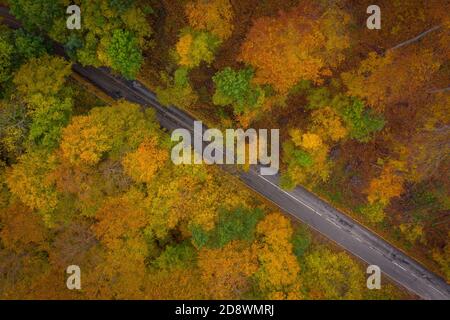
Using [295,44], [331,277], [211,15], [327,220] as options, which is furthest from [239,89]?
[331,277]

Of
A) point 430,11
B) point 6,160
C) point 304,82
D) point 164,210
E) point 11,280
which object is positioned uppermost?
point 430,11

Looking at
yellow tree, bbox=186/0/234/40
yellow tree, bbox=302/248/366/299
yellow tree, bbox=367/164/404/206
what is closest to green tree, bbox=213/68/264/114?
yellow tree, bbox=186/0/234/40

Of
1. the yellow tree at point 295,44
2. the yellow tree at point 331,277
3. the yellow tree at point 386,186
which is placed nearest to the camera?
the yellow tree at point 295,44

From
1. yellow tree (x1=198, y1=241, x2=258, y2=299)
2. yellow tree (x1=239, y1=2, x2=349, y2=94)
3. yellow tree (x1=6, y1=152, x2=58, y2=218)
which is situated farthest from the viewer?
yellow tree (x1=198, y1=241, x2=258, y2=299)

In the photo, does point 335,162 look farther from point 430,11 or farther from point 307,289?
point 430,11

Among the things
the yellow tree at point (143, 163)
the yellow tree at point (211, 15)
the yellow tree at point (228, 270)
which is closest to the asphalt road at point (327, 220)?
the yellow tree at point (143, 163)

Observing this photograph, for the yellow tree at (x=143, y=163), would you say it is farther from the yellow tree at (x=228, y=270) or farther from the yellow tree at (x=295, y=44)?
the yellow tree at (x=295, y=44)

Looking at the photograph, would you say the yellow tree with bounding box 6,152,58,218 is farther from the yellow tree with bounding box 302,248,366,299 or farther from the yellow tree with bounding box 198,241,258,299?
the yellow tree with bounding box 302,248,366,299
